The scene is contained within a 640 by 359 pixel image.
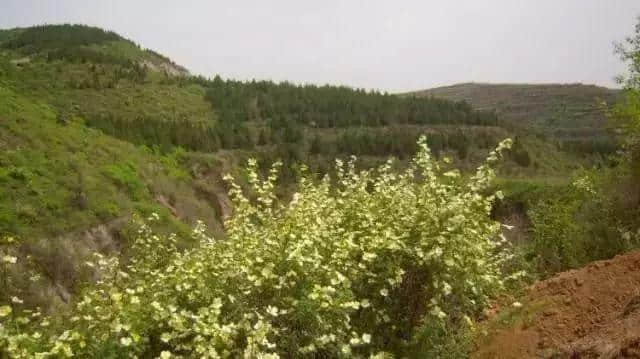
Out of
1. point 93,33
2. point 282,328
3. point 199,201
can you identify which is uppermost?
point 93,33

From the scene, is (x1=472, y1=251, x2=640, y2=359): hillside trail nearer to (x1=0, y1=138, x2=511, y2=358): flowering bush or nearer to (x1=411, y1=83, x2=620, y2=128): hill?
(x1=0, y1=138, x2=511, y2=358): flowering bush

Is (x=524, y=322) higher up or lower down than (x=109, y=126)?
lower down

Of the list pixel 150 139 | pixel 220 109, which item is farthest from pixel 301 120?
pixel 150 139

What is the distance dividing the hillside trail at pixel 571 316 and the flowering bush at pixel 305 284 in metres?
0.48

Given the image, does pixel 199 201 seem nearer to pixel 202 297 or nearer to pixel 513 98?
pixel 202 297

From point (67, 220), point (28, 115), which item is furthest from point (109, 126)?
point (67, 220)

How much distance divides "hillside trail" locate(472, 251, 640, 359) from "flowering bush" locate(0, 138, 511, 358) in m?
0.48

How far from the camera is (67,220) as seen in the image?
51.0 ft

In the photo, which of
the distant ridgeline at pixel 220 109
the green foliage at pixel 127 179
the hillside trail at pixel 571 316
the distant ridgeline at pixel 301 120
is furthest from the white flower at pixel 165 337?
the distant ridgeline at pixel 301 120

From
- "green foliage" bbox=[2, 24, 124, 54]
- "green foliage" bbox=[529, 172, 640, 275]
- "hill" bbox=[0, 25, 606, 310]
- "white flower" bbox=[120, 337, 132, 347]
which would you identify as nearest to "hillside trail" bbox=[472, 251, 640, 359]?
"green foliage" bbox=[529, 172, 640, 275]

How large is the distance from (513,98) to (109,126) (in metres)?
96.3

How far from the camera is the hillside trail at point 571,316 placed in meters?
5.77

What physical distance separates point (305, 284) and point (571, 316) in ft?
10.5

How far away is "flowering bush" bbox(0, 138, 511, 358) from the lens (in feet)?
16.9
